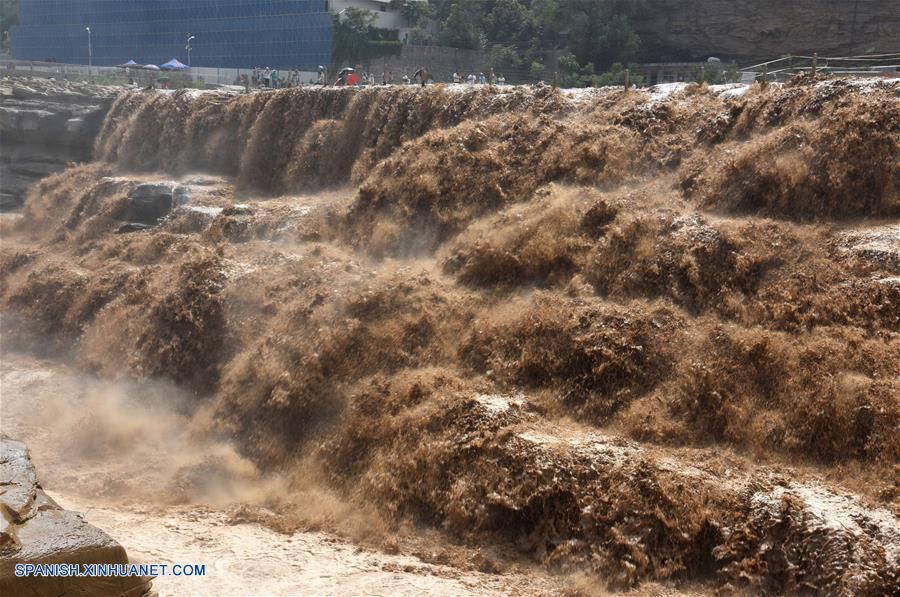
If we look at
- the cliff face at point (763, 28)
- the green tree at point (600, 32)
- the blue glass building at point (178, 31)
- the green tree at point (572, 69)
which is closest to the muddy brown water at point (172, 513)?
the green tree at point (572, 69)

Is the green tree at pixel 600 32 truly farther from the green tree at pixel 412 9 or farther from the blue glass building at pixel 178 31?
the blue glass building at pixel 178 31

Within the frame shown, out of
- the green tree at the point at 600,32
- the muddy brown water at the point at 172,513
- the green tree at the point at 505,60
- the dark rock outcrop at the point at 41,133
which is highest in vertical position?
the green tree at the point at 600,32

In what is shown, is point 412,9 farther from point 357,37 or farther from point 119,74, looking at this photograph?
point 119,74

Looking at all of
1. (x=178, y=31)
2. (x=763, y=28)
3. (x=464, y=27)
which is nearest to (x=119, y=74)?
(x=464, y=27)

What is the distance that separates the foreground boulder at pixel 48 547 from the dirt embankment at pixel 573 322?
4.17 meters

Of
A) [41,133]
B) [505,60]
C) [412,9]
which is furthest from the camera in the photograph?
[412,9]

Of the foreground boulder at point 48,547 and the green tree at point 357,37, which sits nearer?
the foreground boulder at point 48,547

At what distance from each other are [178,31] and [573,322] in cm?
6274

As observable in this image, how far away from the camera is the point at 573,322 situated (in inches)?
525

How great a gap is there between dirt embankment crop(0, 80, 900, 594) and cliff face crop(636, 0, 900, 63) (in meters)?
24.7

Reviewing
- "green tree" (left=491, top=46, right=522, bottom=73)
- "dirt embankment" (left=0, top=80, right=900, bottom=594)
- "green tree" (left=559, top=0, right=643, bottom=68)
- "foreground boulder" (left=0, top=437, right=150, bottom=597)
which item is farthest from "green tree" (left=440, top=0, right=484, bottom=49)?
"foreground boulder" (left=0, top=437, right=150, bottom=597)

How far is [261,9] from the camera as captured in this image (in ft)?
206

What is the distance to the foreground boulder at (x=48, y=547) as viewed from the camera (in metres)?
8.18

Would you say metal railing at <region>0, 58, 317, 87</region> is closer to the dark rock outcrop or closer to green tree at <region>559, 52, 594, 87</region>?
the dark rock outcrop
